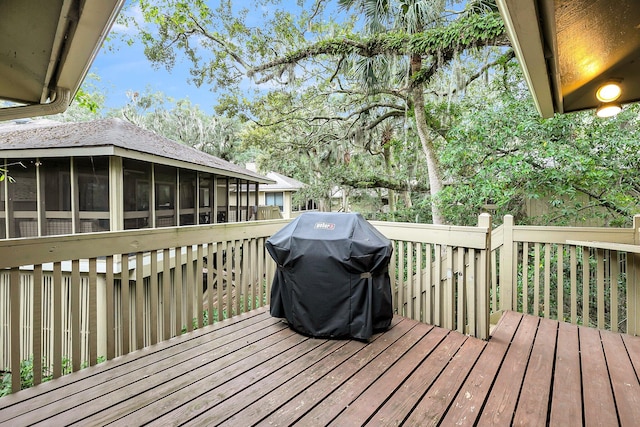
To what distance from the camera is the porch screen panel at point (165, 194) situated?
7.02 m

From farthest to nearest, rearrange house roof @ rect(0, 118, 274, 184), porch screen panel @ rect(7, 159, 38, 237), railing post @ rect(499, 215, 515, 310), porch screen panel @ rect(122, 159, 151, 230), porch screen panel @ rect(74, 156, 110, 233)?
porch screen panel @ rect(122, 159, 151, 230) → porch screen panel @ rect(7, 159, 38, 237) → porch screen panel @ rect(74, 156, 110, 233) → house roof @ rect(0, 118, 274, 184) → railing post @ rect(499, 215, 515, 310)

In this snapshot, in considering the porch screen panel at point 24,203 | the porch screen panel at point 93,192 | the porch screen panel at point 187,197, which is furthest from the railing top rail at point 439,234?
the porch screen panel at point 24,203

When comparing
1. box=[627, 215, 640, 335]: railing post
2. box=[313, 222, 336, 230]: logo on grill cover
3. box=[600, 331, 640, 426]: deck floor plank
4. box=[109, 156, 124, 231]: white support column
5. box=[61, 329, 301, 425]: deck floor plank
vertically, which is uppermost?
box=[109, 156, 124, 231]: white support column

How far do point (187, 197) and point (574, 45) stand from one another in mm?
8200

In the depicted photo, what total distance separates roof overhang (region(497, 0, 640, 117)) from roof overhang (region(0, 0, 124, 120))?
190cm

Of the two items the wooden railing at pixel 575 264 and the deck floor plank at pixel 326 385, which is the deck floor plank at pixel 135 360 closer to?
the deck floor plank at pixel 326 385

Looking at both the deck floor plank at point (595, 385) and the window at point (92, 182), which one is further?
the window at point (92, 182)

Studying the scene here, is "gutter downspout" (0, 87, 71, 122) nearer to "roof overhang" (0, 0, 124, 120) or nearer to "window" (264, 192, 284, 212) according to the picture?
"roof overhang" (0, 0, 124, 120)

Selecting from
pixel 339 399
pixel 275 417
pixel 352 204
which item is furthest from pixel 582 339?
pixel 352 204

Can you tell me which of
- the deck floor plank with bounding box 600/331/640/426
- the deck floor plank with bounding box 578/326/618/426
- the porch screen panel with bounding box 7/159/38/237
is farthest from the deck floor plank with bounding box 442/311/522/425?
the porch screen panel with bounding box 7/159/38/237

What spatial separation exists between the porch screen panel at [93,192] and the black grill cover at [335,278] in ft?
→ 16.4

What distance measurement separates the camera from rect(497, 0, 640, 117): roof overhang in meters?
1.46

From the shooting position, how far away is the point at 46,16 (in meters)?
1.57

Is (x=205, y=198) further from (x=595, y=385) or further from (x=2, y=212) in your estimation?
(x=595, y=385)
